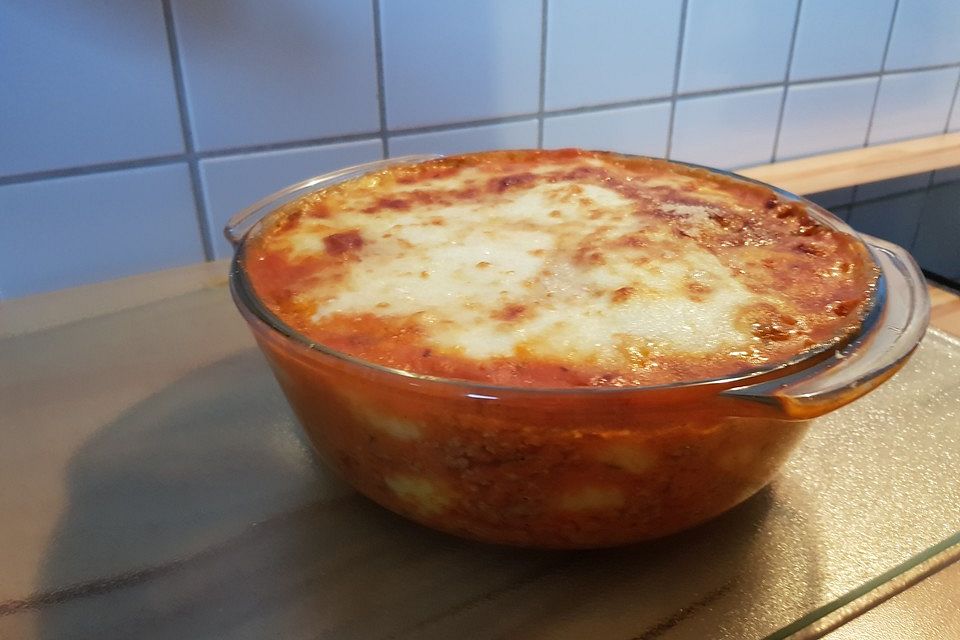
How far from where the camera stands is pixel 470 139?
0.90 metres

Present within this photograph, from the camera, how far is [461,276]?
19.2 inches

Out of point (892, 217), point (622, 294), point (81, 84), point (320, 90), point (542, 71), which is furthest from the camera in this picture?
point (892, 217)

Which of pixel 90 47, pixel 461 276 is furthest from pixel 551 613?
pixel 90 47


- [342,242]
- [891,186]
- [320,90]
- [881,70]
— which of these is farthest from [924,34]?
[342,242]

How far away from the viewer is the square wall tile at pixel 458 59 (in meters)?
0.81

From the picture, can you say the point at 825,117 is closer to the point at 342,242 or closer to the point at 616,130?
the point at 616,130

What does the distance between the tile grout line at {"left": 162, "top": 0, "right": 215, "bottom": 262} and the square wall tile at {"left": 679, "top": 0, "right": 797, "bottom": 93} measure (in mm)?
618

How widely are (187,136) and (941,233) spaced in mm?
925

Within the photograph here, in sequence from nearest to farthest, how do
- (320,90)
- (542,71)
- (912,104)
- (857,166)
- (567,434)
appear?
(567,434)
(320,90)
(542,71)
(857,166)
(912,104)

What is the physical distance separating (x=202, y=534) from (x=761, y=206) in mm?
475

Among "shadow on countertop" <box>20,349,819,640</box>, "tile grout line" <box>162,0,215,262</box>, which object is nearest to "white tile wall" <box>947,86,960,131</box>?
"shadow on countertop" <box>20,349,819,640</box>

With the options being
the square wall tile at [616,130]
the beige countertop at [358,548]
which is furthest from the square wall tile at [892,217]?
the beige countertop at [358,548]

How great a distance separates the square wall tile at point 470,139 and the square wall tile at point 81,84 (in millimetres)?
250

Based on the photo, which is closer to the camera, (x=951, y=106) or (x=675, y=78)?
(x=675, y=78)
